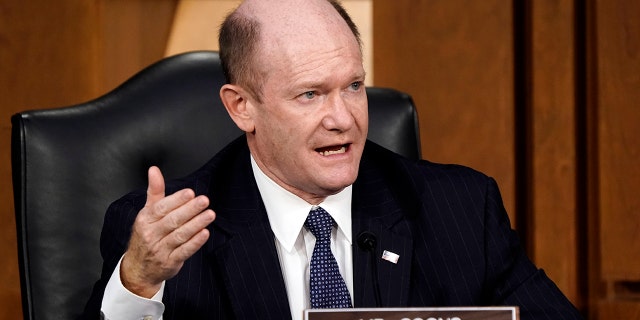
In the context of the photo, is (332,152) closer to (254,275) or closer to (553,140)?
(254,275)

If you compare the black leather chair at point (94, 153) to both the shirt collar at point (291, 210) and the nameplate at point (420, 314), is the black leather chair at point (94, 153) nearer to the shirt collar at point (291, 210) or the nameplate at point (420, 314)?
the shirt collar at point (291, 210)

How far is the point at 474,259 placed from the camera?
67.2 inches

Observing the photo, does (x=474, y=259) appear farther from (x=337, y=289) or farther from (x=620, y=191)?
(x=620, y=191)

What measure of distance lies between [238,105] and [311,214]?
25cm

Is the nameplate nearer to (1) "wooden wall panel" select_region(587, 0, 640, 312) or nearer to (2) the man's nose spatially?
(2) the man's nose

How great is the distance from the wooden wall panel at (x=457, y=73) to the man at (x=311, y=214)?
605mm

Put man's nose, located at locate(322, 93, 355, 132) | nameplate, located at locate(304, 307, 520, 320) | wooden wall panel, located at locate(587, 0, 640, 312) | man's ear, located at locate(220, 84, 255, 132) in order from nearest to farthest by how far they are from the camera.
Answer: nameplate, located at locate(304, 307, 520, 320) → man's nose, located at locate(322, 93, 355, 132) → man's ear, located at locate(220, 84, 255, 132) → wooden wall panel, located at locate(587, 0, 640, 312)

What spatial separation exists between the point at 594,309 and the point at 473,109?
572mm

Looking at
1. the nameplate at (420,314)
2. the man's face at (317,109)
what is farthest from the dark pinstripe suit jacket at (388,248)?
the nameplate at (420,314)

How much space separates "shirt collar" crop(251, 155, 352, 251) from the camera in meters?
1.69

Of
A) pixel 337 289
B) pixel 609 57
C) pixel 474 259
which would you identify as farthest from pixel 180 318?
pixel 609 57

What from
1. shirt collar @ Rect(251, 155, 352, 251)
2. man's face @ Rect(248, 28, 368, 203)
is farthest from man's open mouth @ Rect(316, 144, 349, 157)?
shirt collar @ Rect(251, 155, 352, 251)

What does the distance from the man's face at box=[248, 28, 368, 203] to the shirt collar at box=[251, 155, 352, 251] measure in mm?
39

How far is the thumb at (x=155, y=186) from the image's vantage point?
4.39 feet
